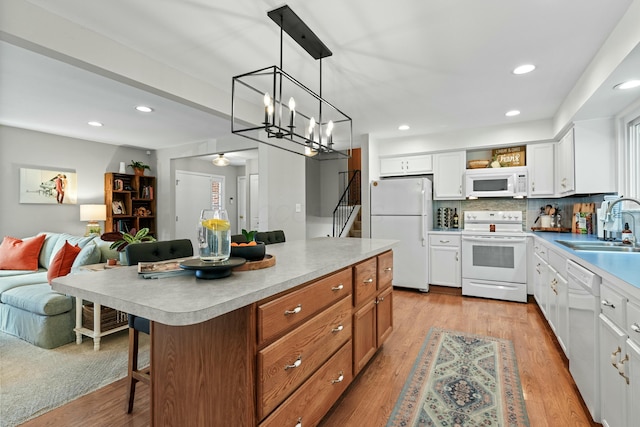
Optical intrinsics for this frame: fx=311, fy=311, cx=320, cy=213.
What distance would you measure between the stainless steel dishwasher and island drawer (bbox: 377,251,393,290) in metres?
1.23

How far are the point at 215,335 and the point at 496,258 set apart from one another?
4.04 metres

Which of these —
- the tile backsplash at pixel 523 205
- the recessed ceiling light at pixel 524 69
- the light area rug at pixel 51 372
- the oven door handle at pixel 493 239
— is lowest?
the light area rug at pixel 51 372

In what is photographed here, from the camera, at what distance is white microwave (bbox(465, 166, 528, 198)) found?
4254 mm

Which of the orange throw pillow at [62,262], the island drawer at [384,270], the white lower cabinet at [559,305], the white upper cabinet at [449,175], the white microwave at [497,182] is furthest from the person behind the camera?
the white upper cabinet at [449,175]

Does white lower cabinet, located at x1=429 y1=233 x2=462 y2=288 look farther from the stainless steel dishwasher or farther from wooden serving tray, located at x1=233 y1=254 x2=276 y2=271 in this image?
wooden serving tray, located at x1=233 y1=254 x2=276 y2=271

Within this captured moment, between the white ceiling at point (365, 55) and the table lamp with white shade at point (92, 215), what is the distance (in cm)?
148

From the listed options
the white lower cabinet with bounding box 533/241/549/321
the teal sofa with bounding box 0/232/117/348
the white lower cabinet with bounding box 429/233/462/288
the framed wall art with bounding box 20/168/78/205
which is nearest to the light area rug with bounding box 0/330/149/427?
the teal sofa with bounding box 0/232/117/348

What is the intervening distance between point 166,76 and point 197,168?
453 centimetres

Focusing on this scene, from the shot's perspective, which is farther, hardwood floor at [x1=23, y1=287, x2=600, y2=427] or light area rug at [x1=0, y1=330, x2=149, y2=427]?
light area rug at [x1=0, y1=330, x2=149, y2=427]

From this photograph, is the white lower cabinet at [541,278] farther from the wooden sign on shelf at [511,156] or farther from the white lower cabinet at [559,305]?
the wooden sign on shelf at [511,156]

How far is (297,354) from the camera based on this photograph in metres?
1.36

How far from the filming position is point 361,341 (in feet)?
6.85

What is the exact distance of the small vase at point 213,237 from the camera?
136 cm

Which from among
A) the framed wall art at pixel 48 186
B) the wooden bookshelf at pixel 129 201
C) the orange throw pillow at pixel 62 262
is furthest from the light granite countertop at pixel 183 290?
the wooden bookshelf at pixel 129 201
